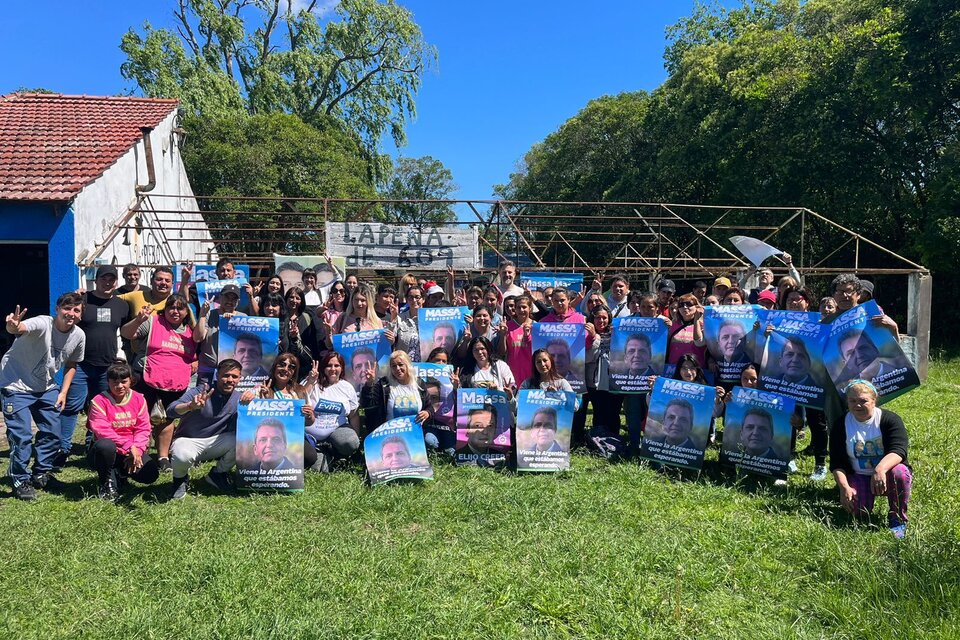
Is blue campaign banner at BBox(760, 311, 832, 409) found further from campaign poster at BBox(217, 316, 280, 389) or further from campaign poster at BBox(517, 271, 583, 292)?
campaign poster at BBox(217, 316, 280, 389)

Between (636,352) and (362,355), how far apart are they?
273cm

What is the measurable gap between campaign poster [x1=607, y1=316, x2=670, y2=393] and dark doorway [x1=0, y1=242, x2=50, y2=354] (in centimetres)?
1275

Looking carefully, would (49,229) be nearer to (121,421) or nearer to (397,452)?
(121,421)

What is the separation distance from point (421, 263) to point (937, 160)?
1330 cm

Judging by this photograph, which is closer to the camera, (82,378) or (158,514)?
(158,514)

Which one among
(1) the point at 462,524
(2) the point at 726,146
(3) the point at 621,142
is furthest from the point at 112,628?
(3) the point at 621,142

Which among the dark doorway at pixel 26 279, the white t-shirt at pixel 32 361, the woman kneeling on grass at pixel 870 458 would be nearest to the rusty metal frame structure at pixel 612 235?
the dark doorway at pixel 26 279

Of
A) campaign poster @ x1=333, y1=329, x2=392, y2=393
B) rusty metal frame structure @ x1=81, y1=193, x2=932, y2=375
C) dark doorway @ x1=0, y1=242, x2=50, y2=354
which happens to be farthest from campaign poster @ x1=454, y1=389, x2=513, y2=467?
dark doorway @ x1=0, y1=242, x2=50, y2=354

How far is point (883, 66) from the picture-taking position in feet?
51.6

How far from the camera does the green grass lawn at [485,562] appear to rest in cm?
347

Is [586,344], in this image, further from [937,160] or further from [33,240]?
[937,160]

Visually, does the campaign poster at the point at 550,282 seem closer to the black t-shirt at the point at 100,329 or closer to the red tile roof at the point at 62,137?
the black t-shirt at the point at 100,329

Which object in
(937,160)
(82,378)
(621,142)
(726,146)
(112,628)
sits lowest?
(112,628)

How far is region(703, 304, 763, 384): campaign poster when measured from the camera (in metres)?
6.42
